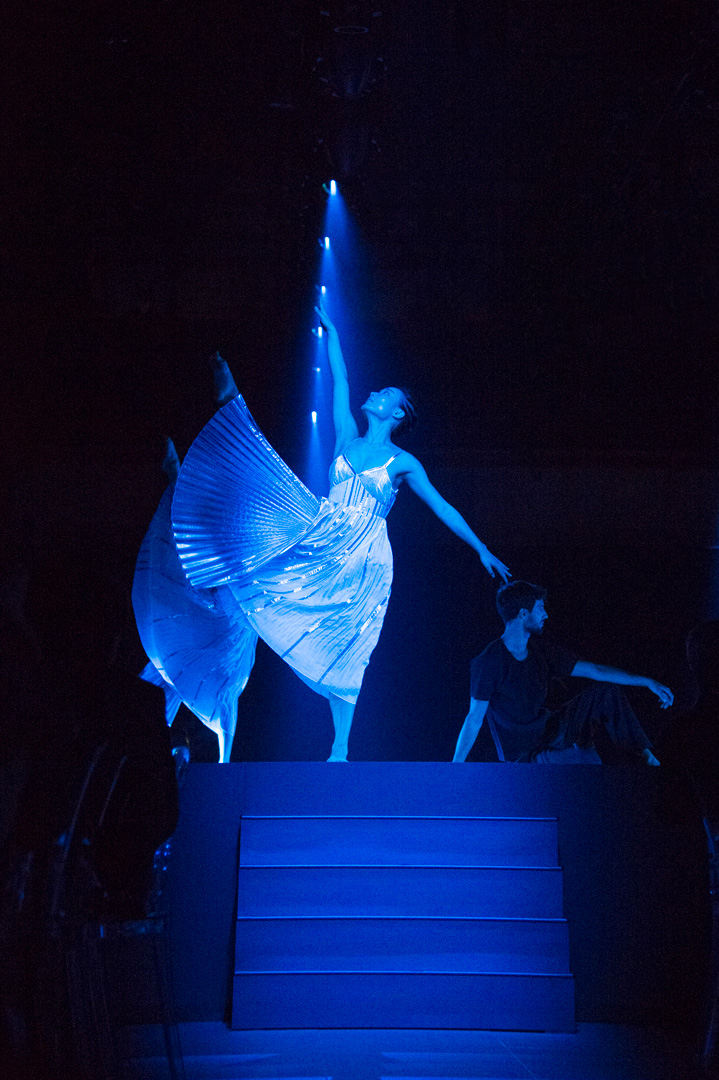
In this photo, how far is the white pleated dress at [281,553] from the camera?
3.43 meters

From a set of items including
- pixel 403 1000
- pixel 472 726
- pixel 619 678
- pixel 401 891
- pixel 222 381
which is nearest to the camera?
pixel 403 1000

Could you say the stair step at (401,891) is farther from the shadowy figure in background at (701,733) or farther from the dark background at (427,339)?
the dark background at (427,339)

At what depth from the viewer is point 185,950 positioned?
2764mm

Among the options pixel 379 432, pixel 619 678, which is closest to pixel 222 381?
pixel 379 432

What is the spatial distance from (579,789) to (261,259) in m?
3.73

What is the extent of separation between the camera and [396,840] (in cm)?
288

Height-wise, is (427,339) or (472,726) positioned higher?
(427,339)

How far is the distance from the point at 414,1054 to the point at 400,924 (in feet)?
1.24

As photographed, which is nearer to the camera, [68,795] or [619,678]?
[68,795]

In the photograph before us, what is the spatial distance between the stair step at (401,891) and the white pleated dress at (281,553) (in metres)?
0.80

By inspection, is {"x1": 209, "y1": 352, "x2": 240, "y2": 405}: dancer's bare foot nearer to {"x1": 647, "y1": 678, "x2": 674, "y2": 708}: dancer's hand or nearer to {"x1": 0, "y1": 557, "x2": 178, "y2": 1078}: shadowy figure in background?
{"x1": 0, "y1": 557, "x2": 178, "y2": 1078}: shadowy figure in background

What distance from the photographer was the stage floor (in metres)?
2.29

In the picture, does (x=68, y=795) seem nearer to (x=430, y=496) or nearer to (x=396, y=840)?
(x=396, y=840)

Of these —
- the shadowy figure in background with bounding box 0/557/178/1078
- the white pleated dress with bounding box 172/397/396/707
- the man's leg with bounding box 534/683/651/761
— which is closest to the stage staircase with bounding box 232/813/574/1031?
the shadowy figure in background with bounding box 0/557/178/1078
